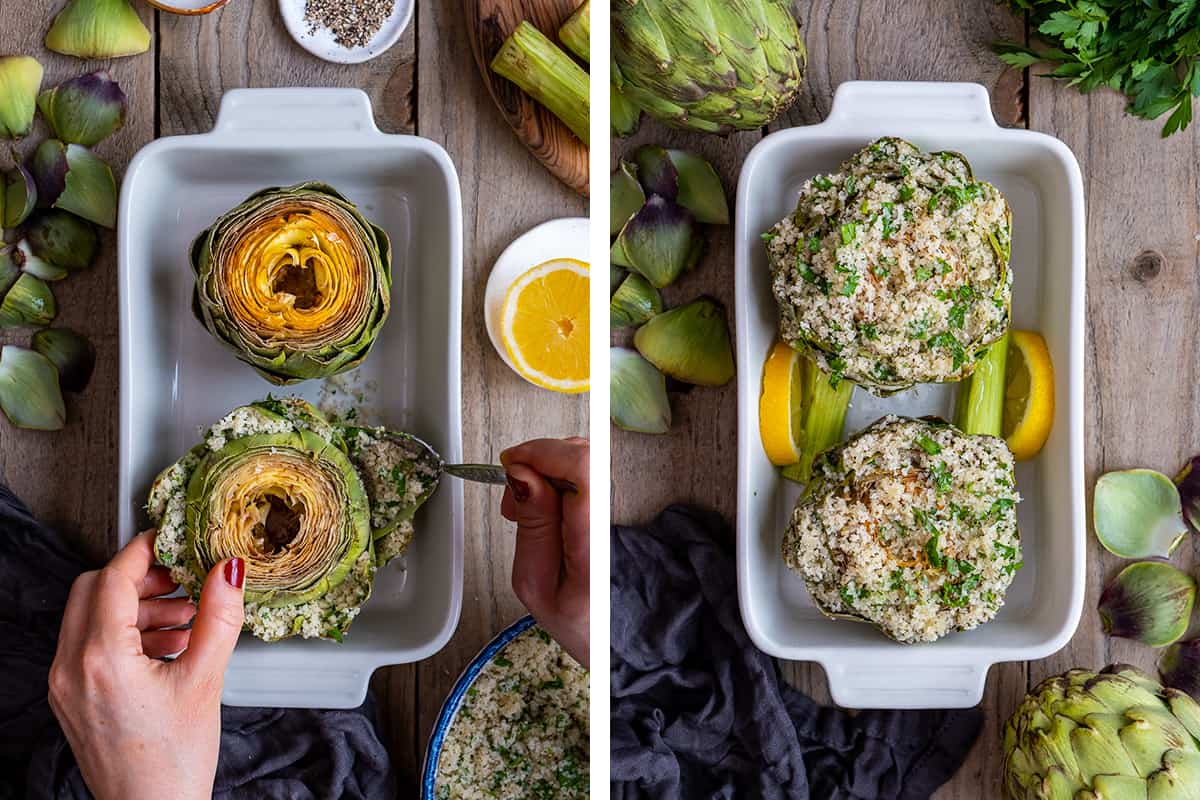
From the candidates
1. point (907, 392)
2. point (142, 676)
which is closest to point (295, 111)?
point (142, 676)

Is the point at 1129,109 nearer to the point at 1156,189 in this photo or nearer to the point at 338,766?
the point at 1156,189

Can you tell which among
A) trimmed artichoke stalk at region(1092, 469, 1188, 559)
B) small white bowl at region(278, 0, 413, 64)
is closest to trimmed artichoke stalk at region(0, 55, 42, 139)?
small white bowl at region(278, 0, 413, 64)

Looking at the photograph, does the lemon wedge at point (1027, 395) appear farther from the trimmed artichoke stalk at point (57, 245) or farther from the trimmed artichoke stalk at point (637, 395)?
the trimmed artichoke stalk at point (57, 245)

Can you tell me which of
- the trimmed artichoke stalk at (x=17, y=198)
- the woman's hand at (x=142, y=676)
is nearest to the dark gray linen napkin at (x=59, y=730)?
the woman's hand at (x=142, y=676)

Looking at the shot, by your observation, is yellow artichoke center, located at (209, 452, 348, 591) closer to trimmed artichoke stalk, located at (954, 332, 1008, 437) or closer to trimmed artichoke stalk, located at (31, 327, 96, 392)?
trimmed artichoke stalk, located at (31, 327, 96, 392)

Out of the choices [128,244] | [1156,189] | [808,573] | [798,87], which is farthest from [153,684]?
[1156,189]
